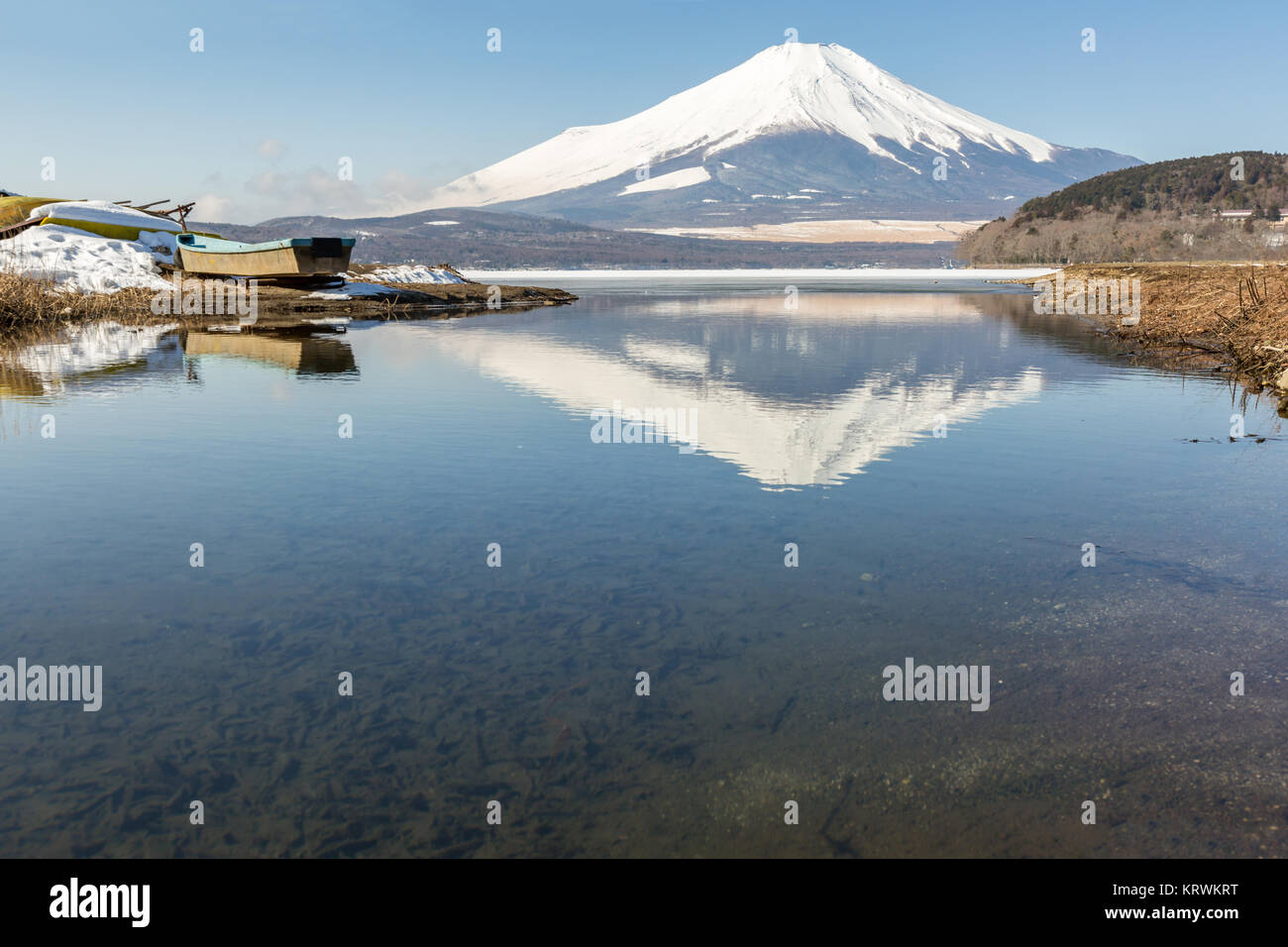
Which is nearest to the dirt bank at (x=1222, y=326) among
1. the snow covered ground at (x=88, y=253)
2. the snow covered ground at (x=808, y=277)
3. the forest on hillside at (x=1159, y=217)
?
the snow covered ground at (x=88, y=253)

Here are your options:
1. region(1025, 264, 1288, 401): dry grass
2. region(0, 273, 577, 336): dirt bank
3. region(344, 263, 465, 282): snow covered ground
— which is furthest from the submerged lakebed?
region(344, 263, 465, 282): snow covered ground

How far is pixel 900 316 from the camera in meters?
45.8

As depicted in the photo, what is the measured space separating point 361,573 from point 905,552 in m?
4.94

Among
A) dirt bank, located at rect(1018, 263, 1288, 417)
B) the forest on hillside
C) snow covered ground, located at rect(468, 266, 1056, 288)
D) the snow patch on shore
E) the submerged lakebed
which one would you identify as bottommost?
the submerged lakebed

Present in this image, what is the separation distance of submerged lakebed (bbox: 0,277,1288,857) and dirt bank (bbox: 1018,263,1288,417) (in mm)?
6090

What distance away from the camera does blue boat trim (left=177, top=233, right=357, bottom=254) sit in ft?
151

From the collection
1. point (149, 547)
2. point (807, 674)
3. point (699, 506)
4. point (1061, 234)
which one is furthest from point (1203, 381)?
point (1061, 234)

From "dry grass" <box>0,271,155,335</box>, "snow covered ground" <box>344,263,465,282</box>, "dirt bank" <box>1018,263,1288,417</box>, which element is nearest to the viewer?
"dirt bank" <box>1018,263,1288,417</box>

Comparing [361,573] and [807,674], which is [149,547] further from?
[807,674]

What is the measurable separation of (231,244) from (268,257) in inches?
153

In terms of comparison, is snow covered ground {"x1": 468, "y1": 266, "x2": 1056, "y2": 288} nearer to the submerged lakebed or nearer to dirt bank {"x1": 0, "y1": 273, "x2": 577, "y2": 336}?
dirt bank {"x1": 0, "y1": 273, "x2": 577, "y2": 336}
